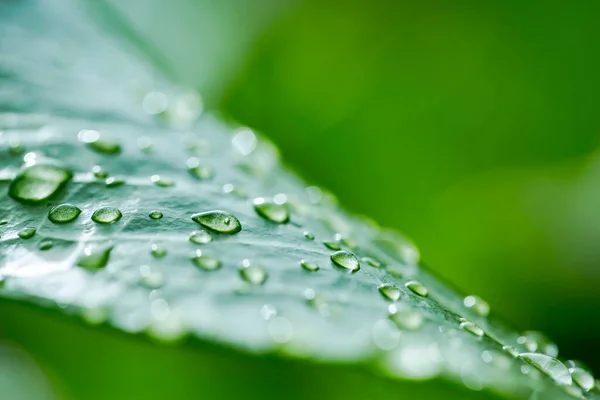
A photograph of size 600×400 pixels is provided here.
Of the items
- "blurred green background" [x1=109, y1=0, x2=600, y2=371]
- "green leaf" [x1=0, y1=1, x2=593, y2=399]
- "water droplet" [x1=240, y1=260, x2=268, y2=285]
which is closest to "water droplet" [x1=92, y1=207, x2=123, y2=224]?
"green leaf" [x1=0, y1=1, x2=593, y2=399]

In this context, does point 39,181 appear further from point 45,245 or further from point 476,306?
point 476,306

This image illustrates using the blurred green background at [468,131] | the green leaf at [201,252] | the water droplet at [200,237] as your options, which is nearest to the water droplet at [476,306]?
the green leaf at [201,252]

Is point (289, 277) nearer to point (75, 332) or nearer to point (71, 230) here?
point (71, 230)

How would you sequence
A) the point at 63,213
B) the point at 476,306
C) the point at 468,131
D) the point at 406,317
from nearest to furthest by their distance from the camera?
the point at 406,317 → the point at 63,213 → the point at 476,306 → the point at 468,131

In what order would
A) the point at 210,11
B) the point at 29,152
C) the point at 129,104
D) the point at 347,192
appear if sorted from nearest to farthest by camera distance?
the point at 29,152 < the point at 129,104 < the point at 347,192 < the point at 210,11

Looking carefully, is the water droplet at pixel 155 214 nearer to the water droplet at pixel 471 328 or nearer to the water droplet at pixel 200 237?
the water droplet at pixel 200 237

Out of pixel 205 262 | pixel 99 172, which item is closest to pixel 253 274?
pixel 205 262

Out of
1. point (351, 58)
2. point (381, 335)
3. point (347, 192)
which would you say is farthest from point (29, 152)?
point (351, 58)
